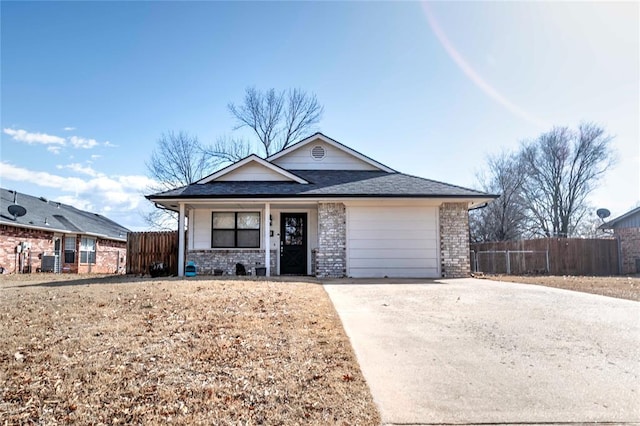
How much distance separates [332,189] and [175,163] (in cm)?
2116

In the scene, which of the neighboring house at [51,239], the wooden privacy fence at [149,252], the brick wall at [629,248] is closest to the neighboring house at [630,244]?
the brick wall at [629,248]

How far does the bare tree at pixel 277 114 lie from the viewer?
30.9 metres

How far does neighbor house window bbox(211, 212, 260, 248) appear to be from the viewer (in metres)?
14.1

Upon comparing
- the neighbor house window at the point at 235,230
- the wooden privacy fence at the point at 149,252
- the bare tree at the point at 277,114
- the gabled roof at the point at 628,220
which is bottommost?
the wooden privacy fence at the point at 149,252

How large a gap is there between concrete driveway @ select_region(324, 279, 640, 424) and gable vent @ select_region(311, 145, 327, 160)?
9327 millimetres

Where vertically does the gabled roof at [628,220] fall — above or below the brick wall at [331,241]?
above

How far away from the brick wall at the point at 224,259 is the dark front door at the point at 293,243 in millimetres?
950

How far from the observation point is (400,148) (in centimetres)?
1953

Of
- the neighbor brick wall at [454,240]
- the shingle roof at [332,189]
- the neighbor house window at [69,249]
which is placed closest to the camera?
the shingle roof at [332,189]

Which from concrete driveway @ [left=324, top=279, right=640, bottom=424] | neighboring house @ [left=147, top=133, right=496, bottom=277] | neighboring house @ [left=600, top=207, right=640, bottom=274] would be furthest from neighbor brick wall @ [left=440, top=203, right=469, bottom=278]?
neighboring house @ [left=600, top=207, right=640, bottom=274]

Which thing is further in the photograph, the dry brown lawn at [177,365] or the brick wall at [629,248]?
the brick wall at [629,248]

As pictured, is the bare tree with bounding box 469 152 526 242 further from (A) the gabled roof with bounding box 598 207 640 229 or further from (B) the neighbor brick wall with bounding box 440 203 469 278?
(B) the neighbor brick wall with bounding box 440 203 469 278

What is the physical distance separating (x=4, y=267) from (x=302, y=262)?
540 inches

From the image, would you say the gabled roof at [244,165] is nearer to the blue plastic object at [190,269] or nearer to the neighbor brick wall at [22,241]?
the blue plastic object at [190,269]
